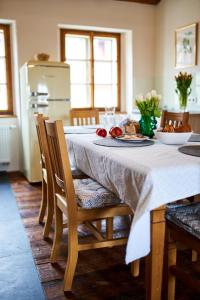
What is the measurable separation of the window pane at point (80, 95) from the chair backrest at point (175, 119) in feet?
8.03

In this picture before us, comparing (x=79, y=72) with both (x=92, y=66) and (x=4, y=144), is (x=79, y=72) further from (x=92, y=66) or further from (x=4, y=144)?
(x=4, y=144)

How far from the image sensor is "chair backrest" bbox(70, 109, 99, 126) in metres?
3.59

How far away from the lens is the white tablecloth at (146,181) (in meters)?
1.30

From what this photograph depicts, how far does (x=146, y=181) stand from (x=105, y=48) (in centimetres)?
427

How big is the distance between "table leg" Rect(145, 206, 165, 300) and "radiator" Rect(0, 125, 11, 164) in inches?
141

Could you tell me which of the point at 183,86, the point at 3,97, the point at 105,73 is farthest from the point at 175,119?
the point at 3,97

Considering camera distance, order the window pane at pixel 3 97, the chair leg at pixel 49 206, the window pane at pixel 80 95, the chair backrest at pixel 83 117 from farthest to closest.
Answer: the window pane at pixel 80 95, the window pane at pixel 3 97, the chair backrest at pixel 83 117, the chair leg at pixel 49 206

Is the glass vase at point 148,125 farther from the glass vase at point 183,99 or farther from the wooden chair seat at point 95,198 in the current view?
the glass vase at point 183,99

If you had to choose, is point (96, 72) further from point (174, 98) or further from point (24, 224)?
point (24, 224)

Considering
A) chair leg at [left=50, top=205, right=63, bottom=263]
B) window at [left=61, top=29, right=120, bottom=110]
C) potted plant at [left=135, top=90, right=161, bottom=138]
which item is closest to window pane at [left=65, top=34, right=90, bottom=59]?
window at [left=61, top=29, right=120, bottom=110]

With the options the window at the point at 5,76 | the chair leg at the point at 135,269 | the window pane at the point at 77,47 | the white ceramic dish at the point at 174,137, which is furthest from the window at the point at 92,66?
the chair leg at the point at 135,269

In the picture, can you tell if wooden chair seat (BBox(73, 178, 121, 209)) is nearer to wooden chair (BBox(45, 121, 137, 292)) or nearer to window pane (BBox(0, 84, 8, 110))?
wooden chair (BBox(45, 121, 137, 292))

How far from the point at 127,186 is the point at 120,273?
2.69ft

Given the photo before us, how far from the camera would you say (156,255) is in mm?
1418
